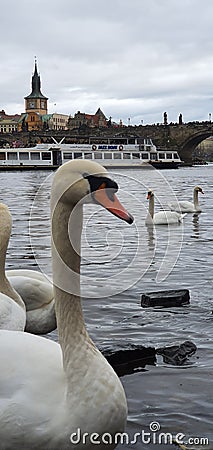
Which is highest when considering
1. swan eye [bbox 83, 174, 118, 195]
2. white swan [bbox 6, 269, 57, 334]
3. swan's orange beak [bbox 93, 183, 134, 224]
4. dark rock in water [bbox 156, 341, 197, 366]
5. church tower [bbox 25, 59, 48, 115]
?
church tower [bbox 25, 59, 48, 115]

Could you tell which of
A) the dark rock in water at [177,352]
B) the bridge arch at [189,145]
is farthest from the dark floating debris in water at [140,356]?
the bridge arch at [189,145]

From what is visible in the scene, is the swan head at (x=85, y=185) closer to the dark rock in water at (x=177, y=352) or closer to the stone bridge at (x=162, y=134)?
the dark rock in water at (x=177, y=352)

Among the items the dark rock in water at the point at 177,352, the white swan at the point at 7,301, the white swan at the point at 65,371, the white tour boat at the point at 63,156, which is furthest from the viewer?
the white tour boat at the point at 63,156

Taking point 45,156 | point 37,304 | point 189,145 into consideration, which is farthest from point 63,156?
point 37,304

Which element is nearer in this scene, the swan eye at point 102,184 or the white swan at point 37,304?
the swan eye at point 102,184

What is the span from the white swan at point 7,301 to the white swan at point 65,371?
0.98 meters

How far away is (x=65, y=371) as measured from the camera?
121 inches

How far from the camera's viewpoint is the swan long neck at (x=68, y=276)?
124 inches

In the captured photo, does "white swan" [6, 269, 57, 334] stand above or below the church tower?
→ below

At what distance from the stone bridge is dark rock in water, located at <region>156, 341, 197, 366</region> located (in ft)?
336

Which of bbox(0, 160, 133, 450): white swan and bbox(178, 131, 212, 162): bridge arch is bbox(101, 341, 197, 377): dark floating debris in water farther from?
bbox(178, 131, 212, 162): bridge arch

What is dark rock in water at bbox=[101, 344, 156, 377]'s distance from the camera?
4.99m

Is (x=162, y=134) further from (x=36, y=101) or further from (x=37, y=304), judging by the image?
(x=37, y=304)

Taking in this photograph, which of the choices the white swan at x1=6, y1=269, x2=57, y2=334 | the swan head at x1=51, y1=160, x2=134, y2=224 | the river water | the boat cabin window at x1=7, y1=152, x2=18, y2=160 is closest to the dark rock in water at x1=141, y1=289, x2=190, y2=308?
the river water
